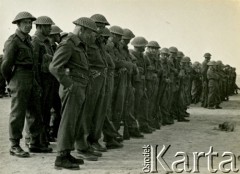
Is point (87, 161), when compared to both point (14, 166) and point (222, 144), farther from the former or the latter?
point (222, 144)

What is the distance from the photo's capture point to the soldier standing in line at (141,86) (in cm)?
939

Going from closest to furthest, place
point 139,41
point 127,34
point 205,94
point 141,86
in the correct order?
point 127,34 < point 141,86 < point 139,41 < point 205,94

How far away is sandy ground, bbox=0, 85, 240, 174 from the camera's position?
5961mm

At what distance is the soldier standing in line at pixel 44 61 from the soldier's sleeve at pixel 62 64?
147 centimetres

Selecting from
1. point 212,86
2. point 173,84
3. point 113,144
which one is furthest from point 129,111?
point 212,86

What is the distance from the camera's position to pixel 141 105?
32.4 feet

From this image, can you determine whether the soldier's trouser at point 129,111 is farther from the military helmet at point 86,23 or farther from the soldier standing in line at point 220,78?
the soldier standing in line at point 220,78

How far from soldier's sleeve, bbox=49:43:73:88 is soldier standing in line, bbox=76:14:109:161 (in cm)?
79

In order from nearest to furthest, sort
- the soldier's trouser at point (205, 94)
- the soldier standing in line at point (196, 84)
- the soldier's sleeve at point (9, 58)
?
the soldier's sleeve at point (9, 58), the soldier's trouser at point (205, 94), the soldier standing in line at point (196, 84)

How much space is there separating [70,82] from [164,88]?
6.02 meters

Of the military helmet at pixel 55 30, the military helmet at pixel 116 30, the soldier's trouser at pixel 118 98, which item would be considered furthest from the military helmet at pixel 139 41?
the military helmet at pixel 55 30

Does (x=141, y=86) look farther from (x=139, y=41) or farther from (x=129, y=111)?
(x=139, y=41)

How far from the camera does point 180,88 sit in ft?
43.5

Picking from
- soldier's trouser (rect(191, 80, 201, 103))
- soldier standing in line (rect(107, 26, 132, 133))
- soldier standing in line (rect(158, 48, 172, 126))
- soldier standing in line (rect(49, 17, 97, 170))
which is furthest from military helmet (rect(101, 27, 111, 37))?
soldier's trouser (rect(191, 80, 201, 103))
